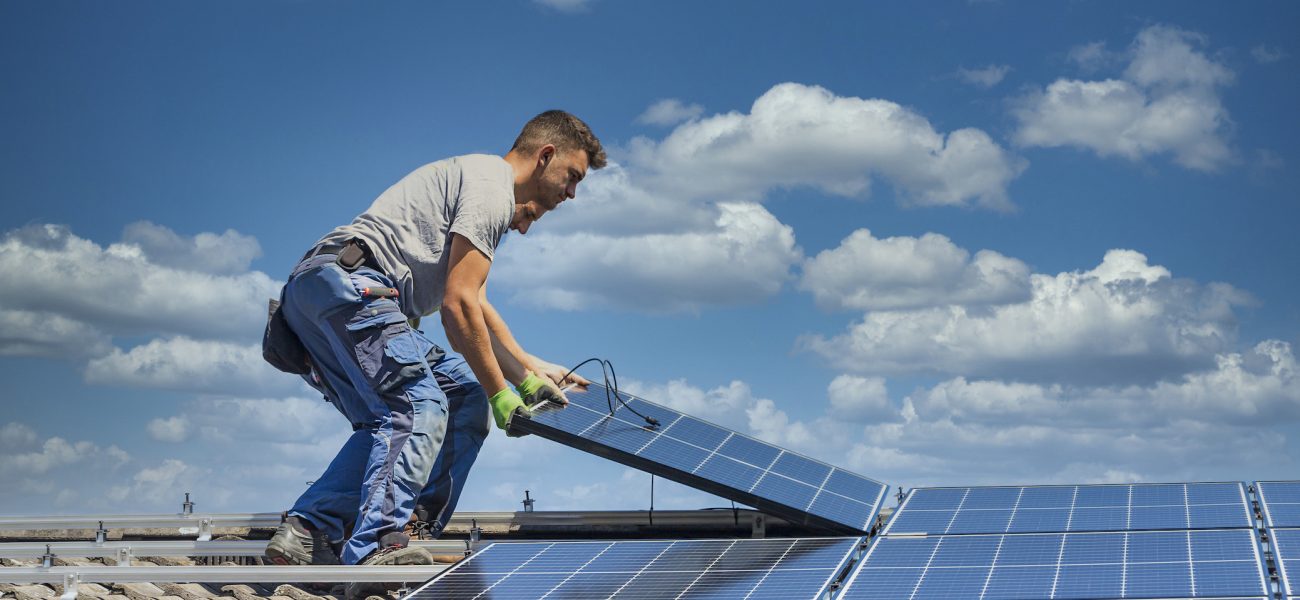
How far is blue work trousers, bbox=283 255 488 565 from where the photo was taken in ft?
25.0

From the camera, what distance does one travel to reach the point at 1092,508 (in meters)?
8.81

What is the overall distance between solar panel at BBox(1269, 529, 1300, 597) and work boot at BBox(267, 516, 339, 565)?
533 centimetres

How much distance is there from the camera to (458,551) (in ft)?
27.5

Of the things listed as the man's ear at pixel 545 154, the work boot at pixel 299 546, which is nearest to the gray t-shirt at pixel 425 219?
the man's ear at pixel 545 154

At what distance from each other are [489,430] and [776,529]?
208cm

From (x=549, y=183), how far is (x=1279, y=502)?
16.8 ft

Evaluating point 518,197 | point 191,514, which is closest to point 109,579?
point 191,514

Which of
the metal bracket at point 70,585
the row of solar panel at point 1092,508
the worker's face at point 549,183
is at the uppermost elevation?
the worker's face at point 549,183

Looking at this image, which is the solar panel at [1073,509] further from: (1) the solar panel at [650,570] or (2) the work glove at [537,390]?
(2) the work glove at [537,390]

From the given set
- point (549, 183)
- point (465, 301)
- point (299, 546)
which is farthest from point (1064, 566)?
point (299, 546)

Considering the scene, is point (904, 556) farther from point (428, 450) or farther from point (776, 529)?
point (428, 450)

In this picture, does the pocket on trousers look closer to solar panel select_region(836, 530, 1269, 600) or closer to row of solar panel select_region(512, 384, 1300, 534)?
row of solar panel select_region(512, 384, 1300, 534)

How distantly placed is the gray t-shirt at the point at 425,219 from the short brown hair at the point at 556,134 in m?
0.38

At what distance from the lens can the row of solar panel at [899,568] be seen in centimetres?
678
